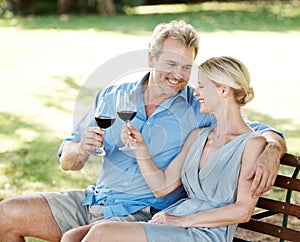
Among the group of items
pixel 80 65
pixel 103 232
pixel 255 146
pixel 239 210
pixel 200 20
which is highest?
pixel 255 146

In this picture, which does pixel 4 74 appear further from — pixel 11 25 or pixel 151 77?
pixel 151 77

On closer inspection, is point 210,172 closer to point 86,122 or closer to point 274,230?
point 274,230

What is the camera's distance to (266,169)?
2.92 meters

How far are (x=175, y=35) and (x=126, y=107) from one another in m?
0.48

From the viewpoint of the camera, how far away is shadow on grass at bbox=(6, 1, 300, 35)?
15.8 m

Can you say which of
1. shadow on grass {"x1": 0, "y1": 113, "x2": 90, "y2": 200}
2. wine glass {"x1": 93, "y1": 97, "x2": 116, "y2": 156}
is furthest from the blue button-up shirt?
shadow on grass {"x1": 0, "y1": 113, "x2": 90, "y2": 200}

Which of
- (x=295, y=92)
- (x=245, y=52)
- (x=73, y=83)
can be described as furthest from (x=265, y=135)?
(x=245, y=52)

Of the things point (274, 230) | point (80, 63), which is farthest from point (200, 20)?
point (274, 230)

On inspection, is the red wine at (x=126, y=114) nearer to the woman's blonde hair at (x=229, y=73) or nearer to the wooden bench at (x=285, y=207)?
the woman's blonde hair at (x=229, y=73)

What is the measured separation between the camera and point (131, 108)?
3094 millimetres

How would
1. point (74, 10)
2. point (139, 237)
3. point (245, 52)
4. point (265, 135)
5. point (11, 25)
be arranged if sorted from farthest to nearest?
1. point (74, 10)
2. point (11, 25)
3. point (245, 52)
4. point (265, 135)
5. point (139, 237)

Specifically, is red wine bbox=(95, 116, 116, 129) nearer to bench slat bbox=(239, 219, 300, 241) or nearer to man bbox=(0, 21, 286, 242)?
man bbox=(0, 21, 286, 242)

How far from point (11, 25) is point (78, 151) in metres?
13.2

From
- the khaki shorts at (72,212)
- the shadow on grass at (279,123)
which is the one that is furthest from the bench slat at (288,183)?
the shadow on grass at (279,123)
